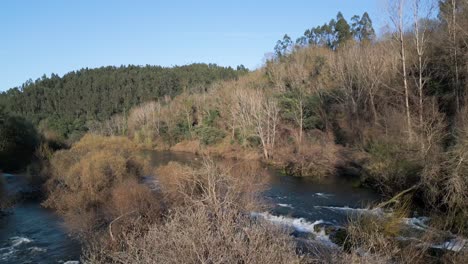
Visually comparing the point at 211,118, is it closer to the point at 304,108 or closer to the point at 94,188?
the point at 304,108

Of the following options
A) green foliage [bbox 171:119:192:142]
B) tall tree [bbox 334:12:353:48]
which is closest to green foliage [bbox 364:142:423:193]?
green foliage [bbox 171:119:192:142]

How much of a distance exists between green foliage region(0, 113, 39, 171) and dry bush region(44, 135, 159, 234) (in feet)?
52.6

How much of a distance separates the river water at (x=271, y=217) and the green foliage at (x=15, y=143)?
14.2 m

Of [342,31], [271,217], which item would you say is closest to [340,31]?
[342,31]

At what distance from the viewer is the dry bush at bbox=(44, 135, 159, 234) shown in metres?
19.8

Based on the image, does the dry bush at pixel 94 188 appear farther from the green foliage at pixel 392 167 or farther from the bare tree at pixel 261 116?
the bare tree at pixel 261 116

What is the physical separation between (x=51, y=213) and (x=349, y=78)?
33441 mm

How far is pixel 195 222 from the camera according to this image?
26.6ft

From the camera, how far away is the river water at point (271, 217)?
17188 millimetres

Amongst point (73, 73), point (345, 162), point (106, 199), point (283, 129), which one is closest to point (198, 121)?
point (283, 129)

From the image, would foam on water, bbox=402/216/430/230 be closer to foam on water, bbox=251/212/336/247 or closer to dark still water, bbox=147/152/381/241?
dark still water, bbox=147/152/381/241

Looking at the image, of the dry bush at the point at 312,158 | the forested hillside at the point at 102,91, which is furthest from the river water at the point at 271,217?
the forested hillside at the point at 102,91

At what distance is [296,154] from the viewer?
38.6 meters

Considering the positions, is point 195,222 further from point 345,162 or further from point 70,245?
point 345,162
